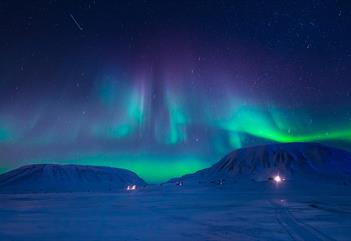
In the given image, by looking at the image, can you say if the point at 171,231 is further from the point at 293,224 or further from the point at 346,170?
the point at 346,170

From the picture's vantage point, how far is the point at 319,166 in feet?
650

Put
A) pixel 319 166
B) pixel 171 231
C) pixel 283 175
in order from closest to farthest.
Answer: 1. pixel 171 231
2. pixel 283 175
3. pixel 319 166

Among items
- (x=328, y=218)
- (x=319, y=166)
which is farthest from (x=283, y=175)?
(x=328, y=218)

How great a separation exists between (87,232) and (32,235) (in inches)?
85.6

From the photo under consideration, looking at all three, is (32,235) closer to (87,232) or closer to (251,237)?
(87,232)

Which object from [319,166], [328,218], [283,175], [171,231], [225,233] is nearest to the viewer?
[225,233]

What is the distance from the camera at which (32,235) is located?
1567cm

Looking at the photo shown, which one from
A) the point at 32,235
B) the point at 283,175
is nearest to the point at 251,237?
the point at 32,235

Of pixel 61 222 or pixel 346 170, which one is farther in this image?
pixel 346 170

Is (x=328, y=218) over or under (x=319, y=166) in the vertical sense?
under

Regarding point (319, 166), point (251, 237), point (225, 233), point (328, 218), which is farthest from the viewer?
point (319, 166)

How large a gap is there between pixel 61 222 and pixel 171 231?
7.11m

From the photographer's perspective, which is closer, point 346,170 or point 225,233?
point 225,233

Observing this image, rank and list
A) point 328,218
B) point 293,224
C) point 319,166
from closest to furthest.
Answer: point 293,224
point 328,218
point 319,166
